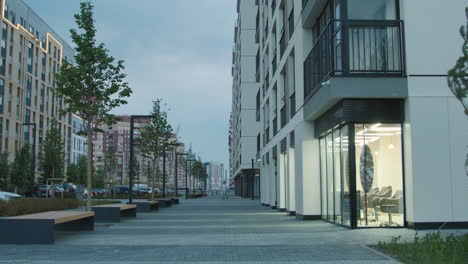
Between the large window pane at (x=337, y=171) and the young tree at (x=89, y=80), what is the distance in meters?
7.46

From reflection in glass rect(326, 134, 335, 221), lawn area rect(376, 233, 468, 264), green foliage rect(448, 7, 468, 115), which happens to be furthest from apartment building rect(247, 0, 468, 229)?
green foliage rect(448, 7, 468, 115)

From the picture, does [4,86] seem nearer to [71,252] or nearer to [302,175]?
[302,175]

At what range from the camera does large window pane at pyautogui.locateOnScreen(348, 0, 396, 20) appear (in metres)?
13.9

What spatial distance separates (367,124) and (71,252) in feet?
27.7

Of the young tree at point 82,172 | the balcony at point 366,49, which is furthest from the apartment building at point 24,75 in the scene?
the balcony at point 366,49

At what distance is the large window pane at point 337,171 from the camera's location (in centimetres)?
1506

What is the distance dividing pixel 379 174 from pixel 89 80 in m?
9.69

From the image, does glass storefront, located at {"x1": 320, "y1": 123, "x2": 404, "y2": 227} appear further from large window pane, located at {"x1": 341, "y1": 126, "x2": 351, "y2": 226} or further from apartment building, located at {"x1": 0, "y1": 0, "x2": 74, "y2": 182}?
apartment building, located at {"x1": 0, "y1": 0, "x2": 74, "y2": 182}

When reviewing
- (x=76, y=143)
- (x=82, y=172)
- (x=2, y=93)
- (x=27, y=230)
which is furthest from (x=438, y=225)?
(x=76, y=143)

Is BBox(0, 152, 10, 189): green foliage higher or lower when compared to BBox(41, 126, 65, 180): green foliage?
lower

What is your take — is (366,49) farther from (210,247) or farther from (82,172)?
(82,172)

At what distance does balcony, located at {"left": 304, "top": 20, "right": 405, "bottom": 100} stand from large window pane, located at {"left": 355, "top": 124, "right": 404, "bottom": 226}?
1599 millimetres

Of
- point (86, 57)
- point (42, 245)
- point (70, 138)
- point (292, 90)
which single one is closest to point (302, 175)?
point (292, 90)

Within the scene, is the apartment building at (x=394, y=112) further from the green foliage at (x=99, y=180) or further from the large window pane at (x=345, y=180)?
the green foliage at (x=99, y=180)
